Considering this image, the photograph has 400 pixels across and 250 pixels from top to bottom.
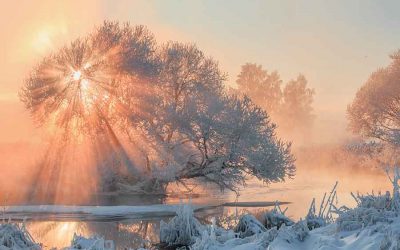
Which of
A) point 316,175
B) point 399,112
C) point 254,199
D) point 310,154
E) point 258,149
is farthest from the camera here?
point 310,154

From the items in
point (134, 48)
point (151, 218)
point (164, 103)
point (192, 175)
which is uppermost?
point (134, 48)

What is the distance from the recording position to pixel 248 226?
41.6 feet

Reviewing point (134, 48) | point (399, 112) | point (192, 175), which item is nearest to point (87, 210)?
point (192, 175)

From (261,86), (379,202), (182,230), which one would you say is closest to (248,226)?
(182,230)

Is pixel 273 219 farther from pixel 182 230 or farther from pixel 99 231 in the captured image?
pixel 99 231

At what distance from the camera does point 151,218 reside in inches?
776

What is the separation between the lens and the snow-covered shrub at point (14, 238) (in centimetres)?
1059

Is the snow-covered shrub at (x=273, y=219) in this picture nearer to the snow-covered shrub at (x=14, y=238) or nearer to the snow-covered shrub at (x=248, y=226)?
the snow-covered shrub at (x=248, y=226)

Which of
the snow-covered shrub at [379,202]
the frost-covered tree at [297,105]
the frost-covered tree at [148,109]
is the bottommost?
the snow-covered shrub at [379,202]

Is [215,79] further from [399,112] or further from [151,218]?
[399,112]

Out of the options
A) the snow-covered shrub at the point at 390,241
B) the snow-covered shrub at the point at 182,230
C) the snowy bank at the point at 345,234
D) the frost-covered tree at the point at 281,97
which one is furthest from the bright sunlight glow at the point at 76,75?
the frost-covered tree at the point at 281,97

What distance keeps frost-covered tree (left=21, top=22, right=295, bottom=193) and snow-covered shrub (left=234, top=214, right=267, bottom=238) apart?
1644 centimetres

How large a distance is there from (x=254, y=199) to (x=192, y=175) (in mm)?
5906

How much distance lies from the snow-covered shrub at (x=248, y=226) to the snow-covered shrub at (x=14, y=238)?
4.75 meters
